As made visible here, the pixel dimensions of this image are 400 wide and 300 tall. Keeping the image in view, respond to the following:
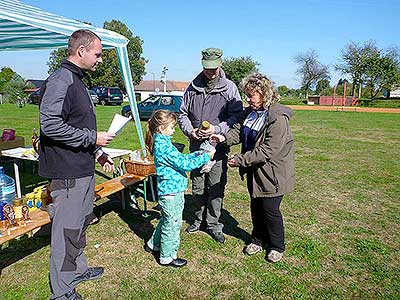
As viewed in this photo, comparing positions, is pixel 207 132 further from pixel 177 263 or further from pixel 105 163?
pixel 177 263

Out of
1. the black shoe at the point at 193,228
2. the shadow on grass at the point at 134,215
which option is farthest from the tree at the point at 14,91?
the black shoe at the point at 193,228

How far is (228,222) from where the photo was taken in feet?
14.1

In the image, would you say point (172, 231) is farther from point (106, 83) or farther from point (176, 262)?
point (106, 83)

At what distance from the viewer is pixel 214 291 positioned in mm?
2879

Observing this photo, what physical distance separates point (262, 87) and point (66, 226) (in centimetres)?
187

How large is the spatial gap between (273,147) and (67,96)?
1.63 m

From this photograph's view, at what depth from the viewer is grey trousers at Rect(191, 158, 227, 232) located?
362 cm

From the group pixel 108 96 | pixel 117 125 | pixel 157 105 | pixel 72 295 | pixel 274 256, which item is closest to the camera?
pixel 72 295

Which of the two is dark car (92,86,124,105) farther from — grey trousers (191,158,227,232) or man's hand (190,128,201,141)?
man's hand (190,128,201,141)

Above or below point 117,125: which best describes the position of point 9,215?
below

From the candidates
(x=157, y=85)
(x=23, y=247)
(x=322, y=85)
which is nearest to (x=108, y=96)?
(x=23, y=247)

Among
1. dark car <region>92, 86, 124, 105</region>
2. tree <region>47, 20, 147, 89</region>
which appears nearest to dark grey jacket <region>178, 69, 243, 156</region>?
dark car <region>92, 86, 124, 105</region>

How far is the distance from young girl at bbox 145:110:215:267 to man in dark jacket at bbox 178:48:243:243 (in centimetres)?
46

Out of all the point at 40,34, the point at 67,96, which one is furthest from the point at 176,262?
the point at 40,34
